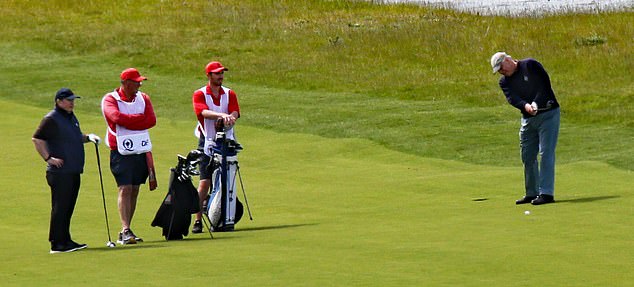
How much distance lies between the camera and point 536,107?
1712 centimetres

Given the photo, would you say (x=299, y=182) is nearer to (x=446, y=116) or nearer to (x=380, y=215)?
(x=380, y=215)

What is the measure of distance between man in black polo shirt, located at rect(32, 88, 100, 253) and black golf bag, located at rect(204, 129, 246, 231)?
2.25 m

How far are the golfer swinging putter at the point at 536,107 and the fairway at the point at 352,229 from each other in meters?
0.33

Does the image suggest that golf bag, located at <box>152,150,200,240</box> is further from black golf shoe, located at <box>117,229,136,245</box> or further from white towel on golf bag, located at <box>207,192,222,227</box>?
white towel on golf bag, located at <box>207,192,222,227</box>

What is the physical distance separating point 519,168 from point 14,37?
74.3 feet

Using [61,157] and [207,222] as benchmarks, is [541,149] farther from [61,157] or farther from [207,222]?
[61,157]

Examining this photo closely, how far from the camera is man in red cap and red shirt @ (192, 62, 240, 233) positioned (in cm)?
1630

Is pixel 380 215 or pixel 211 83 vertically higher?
pixel 211 83

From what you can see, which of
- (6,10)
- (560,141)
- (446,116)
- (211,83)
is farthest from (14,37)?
(211,83)

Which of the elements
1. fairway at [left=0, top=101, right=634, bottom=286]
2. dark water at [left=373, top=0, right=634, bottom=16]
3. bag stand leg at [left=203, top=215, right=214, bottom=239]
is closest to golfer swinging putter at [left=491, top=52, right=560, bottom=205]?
fairway at [left=0, top=101, right=634, bottom=286]

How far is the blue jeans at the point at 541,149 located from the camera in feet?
56.4

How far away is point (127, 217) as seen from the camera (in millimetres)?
15273

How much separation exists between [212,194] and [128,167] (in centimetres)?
156

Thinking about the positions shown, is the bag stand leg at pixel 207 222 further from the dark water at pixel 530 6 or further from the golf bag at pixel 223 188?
the dark water at pixel 530 6
